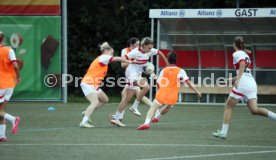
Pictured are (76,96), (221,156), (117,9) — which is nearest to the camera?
(221,156)

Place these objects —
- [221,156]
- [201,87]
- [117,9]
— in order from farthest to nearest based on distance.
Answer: [117,9]
[201,87]
[221,156]

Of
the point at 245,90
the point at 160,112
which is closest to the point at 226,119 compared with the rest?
the point at 245,90

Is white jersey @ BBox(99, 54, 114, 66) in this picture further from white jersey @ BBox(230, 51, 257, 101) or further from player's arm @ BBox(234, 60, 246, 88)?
player's arm @ BBox(234, 60, 246, 88)

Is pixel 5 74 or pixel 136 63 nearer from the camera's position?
pixel 5 74

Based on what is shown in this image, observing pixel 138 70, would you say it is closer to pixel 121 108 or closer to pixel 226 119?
pixel 121 108

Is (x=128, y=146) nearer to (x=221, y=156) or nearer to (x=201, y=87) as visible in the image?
(x=221, y=156)

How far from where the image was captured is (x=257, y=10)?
26.9 meters

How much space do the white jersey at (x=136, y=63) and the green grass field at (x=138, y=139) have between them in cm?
114

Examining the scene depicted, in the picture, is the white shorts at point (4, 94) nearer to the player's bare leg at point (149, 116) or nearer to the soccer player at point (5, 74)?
the soccer player at point (5, 74)

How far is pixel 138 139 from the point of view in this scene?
15555mm

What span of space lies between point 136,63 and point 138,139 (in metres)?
5.17

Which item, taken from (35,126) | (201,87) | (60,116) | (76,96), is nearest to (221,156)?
(35,126)

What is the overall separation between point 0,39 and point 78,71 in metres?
22.8

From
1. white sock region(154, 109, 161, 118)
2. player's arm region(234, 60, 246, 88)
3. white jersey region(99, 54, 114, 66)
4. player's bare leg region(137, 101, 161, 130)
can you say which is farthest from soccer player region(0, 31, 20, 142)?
white sock region(154, 109, 161, 118)
